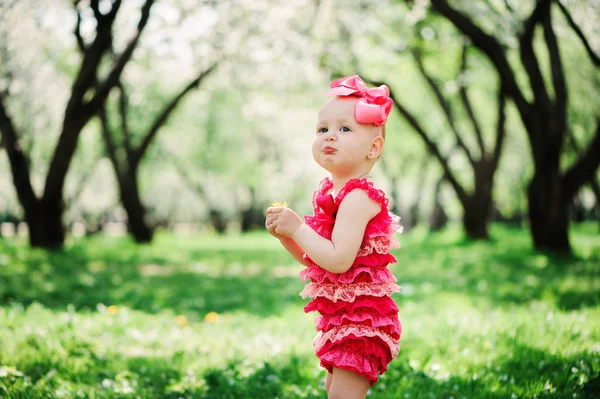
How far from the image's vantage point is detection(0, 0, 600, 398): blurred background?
4.30 metres

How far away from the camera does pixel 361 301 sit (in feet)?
8.70

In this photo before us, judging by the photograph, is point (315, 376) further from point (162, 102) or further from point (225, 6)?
point (162, 102)

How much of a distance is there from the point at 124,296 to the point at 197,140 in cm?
2104

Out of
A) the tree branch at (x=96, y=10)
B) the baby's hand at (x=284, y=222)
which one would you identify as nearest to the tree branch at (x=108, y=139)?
the tree branch at (x=96, y=10)

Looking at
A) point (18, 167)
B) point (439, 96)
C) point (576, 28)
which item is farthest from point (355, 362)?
point (439, 96)

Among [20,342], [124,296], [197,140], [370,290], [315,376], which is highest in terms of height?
[370,290]

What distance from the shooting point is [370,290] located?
104 inches

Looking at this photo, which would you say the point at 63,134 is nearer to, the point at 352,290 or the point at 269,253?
the point at 269,253

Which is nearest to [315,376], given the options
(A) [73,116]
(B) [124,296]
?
(B) [124,296]

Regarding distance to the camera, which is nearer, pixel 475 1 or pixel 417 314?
pixel 417 314

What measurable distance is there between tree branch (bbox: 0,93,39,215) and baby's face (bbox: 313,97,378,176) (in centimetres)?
1164

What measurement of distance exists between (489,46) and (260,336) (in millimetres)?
7160

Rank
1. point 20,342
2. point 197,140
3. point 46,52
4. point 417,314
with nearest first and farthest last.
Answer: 1. point 20,342
2. point 417,314
3. point 46,52
4. point 197,140

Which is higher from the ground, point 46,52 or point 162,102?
point 46,52
